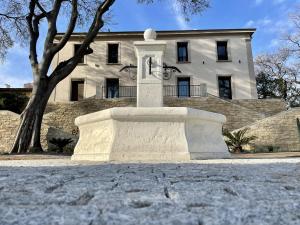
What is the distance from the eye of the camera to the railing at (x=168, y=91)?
25427mm

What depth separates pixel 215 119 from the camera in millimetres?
6262

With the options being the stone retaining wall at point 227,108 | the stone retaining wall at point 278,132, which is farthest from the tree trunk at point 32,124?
the stone retaining wall at point 278,132

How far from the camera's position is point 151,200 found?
1.93m

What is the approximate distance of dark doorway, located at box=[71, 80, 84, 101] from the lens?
85.4 ft

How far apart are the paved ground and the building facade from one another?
23125 mm

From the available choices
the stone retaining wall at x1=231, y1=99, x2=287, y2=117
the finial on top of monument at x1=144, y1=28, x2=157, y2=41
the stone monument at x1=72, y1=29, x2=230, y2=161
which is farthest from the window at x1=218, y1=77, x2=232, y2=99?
the stone monument at x1=72, y1=29, x2=230, y2=161

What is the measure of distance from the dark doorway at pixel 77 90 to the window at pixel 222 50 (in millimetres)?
12525

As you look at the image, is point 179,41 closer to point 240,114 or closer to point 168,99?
point 168,99

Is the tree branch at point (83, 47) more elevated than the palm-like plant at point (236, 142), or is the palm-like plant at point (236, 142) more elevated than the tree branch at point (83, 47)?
the tree branch at point (83, 47)

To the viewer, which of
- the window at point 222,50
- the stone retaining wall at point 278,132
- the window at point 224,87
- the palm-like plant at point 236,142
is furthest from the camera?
the window at point 222,50

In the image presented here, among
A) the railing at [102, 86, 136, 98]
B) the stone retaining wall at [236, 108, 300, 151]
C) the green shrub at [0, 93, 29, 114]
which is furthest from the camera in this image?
the railing at [102, 86, 136, 98]

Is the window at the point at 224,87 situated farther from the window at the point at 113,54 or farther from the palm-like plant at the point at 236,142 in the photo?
the palm-like plant at the point at 236,142

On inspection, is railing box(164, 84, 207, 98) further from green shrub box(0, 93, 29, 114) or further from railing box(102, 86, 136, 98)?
green shrub box(0, 93, 29, 114)

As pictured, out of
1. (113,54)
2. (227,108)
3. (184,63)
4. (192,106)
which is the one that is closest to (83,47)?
(192,106)
